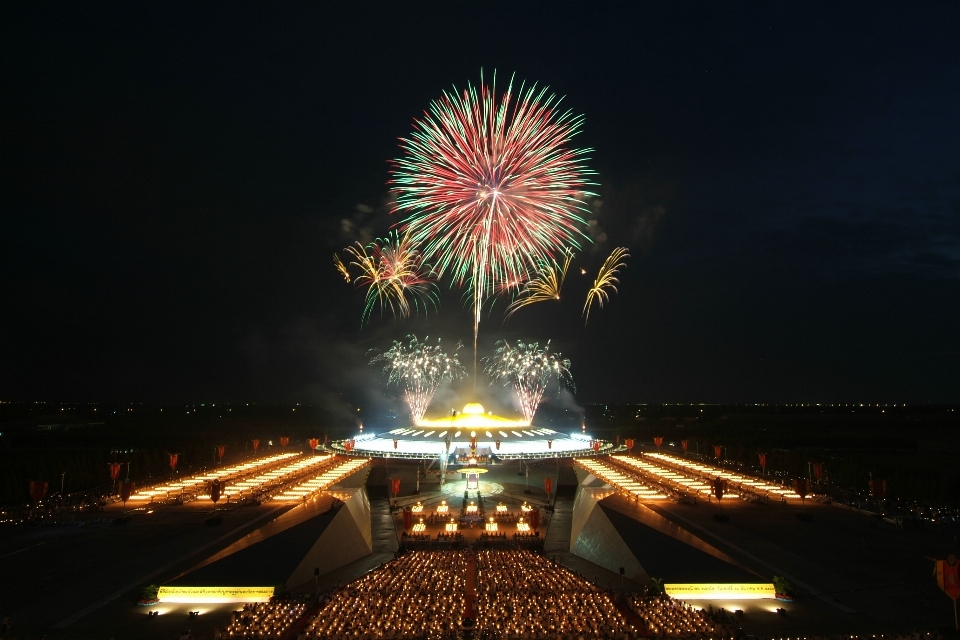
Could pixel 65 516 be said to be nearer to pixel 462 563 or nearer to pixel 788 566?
pixel 462 563

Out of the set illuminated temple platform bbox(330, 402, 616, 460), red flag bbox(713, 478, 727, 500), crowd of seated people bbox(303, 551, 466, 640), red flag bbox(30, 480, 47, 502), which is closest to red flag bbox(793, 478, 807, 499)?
Result: red flag bbox(713, 478, 727, 500)

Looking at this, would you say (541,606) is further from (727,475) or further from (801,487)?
(727,475)

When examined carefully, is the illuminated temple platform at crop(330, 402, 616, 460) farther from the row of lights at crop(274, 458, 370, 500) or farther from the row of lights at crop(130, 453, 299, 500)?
the row of lights at crop(130, 453, 299, 500)

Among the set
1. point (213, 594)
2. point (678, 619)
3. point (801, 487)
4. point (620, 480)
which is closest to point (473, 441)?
point (620, 480)

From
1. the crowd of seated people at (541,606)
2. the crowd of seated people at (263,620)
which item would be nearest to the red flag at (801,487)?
the crowd of seated people at (541,606)

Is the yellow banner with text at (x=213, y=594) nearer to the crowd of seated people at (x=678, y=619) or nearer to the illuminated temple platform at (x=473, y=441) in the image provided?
the crowd of seated people at (x=678, y=619)

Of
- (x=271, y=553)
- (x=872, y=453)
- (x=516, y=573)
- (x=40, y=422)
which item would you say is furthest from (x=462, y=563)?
(x=40, y=422)
